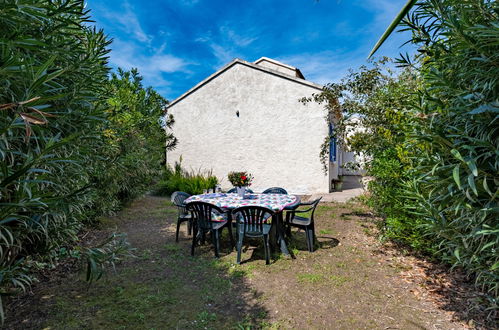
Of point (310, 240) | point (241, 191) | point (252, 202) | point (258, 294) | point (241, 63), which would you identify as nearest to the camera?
point (258, 294)

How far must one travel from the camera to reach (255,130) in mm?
12336

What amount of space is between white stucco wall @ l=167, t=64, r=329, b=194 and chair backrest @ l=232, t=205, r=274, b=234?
6.60 meters

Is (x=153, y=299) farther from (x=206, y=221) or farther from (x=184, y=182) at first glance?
(x=184, y=182)

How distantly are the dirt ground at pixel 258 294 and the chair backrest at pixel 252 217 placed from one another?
→ 588 mm

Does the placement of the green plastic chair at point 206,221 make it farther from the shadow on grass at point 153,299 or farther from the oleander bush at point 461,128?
the oleander bush at point 461,128

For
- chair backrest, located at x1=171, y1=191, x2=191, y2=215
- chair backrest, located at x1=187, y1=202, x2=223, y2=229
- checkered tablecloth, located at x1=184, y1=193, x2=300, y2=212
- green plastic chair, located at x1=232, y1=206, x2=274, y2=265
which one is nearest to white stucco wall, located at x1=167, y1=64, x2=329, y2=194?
chair backrest, located at x1=171, y1=191, x2=191, y2=215

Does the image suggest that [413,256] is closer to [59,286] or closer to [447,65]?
[447,65]

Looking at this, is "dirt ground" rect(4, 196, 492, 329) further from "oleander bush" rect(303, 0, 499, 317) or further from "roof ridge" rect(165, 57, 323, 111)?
"roof ridge" rect(165, 57, 323, 111)

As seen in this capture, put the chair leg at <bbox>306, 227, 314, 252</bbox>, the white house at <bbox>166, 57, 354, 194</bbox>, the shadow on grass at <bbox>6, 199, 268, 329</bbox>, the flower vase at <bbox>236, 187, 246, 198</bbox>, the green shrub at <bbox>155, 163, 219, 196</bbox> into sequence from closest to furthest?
the shadow on grass at <bbox>6, 199, 268, 329</bbox>
the chair leg at <bbox>306, 227, 314, 252</bbox>
the flower vase at <bbox>236, 187, 246, 198</bbox>
the white house at <bbox>166, 57, 354, 194</bbox>
the green shrub at <bbox>155, 163, 219, 196</bbox>

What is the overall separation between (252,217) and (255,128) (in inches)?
328

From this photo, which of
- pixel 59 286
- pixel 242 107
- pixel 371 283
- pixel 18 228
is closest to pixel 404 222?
pixel 371 283

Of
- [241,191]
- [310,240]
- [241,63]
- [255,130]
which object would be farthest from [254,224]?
[241,63]

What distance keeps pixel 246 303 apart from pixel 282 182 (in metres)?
8.68

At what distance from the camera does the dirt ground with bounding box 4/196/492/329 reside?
113 inches
